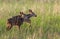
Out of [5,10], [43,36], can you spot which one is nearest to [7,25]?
[43,36]

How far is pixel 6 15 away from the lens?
5875 millimetres

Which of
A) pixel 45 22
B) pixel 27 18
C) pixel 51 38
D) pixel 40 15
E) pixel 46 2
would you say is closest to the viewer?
pixel 51 38

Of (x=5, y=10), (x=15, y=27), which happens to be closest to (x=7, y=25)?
(x=15, y=27)

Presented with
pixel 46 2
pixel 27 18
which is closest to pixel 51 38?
pixel 27 18

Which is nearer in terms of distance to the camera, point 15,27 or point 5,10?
point 15,27

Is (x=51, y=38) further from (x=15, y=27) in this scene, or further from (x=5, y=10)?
(x=5, y=10)

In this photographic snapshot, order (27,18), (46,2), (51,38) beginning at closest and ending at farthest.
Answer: (51,38)
(27,18)
(46,2)

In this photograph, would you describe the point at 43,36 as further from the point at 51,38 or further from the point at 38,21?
the point at 38,21

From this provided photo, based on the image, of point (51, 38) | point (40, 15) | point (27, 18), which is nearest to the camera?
point (51, 38)

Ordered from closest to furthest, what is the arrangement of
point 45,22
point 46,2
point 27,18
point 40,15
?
point 27,18, point 45,22, point 40,15, point 46,2

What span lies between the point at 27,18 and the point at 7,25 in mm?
382

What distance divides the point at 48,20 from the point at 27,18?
63 cm

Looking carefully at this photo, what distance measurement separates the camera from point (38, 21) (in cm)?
550

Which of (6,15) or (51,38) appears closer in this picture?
(51,38)
